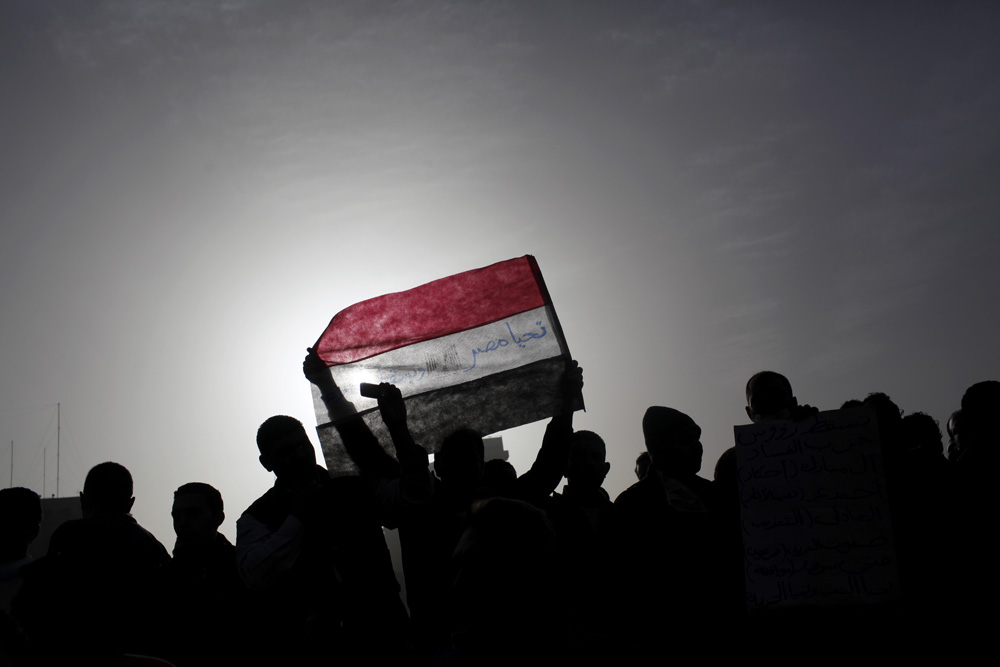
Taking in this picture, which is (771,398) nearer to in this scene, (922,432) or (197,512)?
(922,432)

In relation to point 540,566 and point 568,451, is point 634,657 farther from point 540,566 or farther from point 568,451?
point 568,451

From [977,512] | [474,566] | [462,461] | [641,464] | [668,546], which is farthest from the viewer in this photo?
[641,464]

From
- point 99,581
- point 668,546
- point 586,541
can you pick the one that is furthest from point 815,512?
point 99,581

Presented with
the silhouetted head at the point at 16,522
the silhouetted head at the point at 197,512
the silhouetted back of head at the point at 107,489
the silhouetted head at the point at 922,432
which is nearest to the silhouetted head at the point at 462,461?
the silhouetted head at the point at 197,512

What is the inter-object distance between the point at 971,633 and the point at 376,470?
2.99 metres

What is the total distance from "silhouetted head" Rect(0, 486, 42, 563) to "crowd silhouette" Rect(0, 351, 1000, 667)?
0.5 inches

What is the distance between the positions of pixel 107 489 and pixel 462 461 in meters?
2.42

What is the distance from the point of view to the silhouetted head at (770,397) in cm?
463

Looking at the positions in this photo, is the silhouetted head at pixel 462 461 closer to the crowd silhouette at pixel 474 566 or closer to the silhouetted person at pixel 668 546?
the crowd silhouette at pixel 474 566

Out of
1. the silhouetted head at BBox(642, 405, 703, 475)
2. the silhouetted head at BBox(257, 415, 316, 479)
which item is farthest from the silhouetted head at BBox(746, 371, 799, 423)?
the silhouetted head at BBox(257, 415, 316, 479)

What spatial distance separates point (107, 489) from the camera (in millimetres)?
4930

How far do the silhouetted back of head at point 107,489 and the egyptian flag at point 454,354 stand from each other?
57.9 inches

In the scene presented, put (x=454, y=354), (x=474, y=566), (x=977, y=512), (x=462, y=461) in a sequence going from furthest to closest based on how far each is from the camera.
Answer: (x=454, y=354), (x=462, y=461), (x=977, y=512), (x=474, y=566)

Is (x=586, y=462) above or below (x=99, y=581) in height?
above
